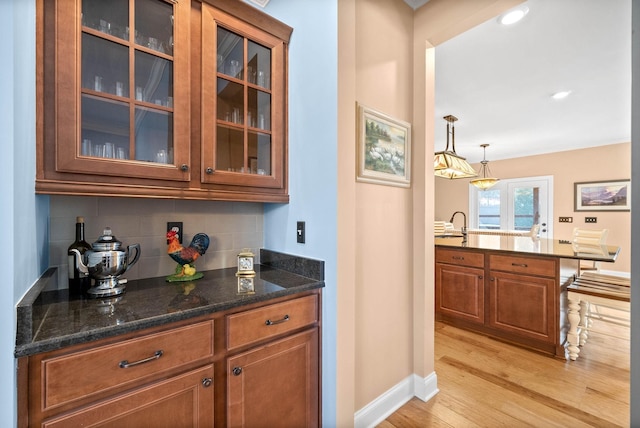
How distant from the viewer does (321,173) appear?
4.66 ft

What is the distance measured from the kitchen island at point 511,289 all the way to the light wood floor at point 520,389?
17cm

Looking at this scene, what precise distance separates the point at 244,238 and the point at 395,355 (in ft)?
3.96

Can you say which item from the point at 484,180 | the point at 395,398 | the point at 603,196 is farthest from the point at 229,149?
the point at 603,196

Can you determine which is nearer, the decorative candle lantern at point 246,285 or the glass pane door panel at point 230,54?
the decorative candle lantern at point 246,285

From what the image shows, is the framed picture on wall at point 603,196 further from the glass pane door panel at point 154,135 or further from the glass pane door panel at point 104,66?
the glass pane door panel at point 104,66

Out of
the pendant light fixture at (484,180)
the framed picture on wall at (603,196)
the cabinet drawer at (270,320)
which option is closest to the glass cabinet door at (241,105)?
the cabinet drawer at (270,320)

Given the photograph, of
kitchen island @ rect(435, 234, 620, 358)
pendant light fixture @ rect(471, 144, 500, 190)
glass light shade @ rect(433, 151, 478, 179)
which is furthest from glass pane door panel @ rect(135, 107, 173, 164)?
pendant light fixture @ rect(471, 144, 500, 190)

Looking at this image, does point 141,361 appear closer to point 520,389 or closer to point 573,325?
point 520,389

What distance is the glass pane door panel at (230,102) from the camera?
4.57 feet

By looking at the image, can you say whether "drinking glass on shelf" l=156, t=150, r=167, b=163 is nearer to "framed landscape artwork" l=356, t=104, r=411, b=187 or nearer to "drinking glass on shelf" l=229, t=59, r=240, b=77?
"drinking glass on shelf" l=229, t=59, r=240, b=77

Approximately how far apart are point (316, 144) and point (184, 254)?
0.87 metres

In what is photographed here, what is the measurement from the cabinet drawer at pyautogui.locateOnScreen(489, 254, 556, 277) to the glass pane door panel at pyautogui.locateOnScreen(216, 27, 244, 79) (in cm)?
263

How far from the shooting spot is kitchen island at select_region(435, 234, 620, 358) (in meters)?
2.33

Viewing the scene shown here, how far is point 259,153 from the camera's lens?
153 cm
